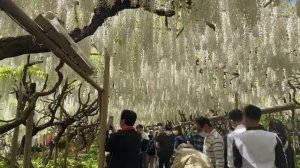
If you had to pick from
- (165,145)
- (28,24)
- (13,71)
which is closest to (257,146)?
(28,24)

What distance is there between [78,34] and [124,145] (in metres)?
1.83

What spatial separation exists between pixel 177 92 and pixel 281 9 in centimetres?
897

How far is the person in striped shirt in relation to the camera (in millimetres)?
5012

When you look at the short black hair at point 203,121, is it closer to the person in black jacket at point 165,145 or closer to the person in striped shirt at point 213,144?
the person in striped shirt at point 213,144

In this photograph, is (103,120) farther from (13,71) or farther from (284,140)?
(13,71)

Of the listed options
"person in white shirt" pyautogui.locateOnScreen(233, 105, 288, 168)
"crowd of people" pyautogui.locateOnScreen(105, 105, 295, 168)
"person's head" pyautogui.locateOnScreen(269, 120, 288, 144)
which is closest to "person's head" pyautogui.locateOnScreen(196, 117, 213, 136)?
"crowd of people" pyautogui.locateOnScreen(105, 105, 295, 168)

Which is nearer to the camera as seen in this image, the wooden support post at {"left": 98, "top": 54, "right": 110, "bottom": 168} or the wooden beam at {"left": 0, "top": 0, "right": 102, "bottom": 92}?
the wooden beam at {"left": 0, "top": 0, "right": 102, "bottom": 92}

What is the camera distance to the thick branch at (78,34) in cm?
420

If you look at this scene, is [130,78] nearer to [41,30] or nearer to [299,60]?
[299,60]

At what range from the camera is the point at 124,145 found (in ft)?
14.5

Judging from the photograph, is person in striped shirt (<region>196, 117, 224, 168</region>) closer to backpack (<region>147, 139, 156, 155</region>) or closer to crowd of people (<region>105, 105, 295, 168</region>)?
crowd of people (<region>105, 105, 295, 168</region>)

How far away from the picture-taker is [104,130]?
14.4 ft

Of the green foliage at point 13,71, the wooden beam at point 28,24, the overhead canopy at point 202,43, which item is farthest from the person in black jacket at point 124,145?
the green foliage at point 13,71

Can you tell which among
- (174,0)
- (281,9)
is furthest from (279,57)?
(174,0)
